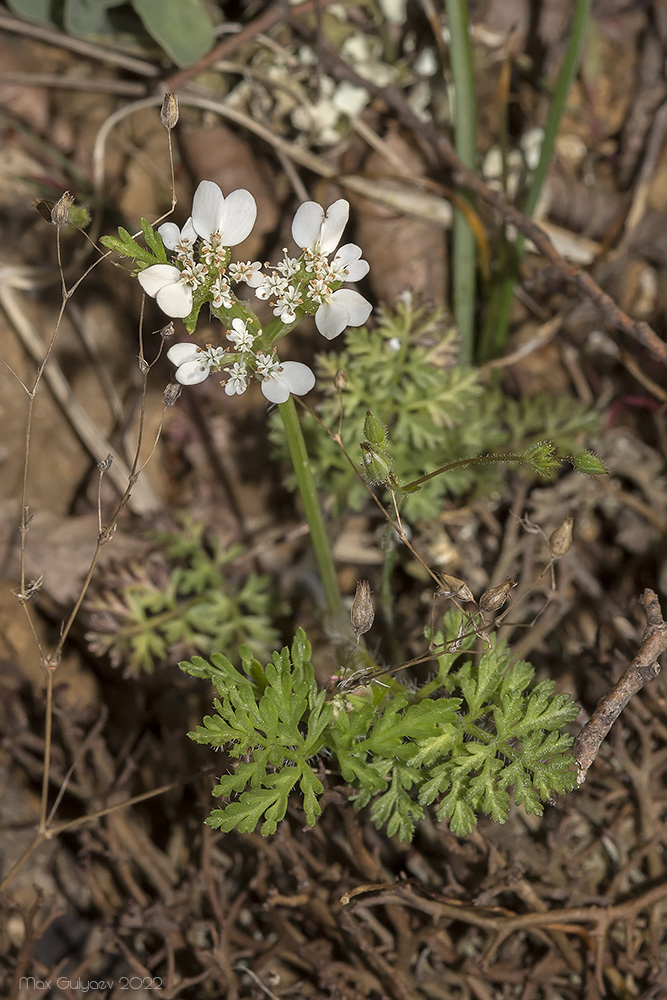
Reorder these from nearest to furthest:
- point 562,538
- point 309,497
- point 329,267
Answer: point 329,267
point 562,538
point 309,497

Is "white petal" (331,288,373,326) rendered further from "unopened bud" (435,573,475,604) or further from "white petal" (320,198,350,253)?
"unopened bud" (435,573,475,604)

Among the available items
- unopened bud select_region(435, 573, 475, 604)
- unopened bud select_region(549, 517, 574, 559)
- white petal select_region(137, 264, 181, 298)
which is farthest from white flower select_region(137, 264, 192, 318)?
unopened bud select_region(549, 517, 574, 559)

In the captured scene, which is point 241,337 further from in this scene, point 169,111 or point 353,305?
point 169,111

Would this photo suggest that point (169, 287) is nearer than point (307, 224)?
Yes

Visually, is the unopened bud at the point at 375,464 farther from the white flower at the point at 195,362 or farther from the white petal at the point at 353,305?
the white flower at the point at 195,362

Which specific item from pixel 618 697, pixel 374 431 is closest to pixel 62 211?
pixel 374 431

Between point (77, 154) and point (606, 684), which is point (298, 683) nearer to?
point (606, 684)

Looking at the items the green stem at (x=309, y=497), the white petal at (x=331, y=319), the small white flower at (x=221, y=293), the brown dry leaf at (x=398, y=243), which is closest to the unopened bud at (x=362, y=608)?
the green stem at (x=309, y=497)

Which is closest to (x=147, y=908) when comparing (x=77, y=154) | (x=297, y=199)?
(x=297, y=199)
